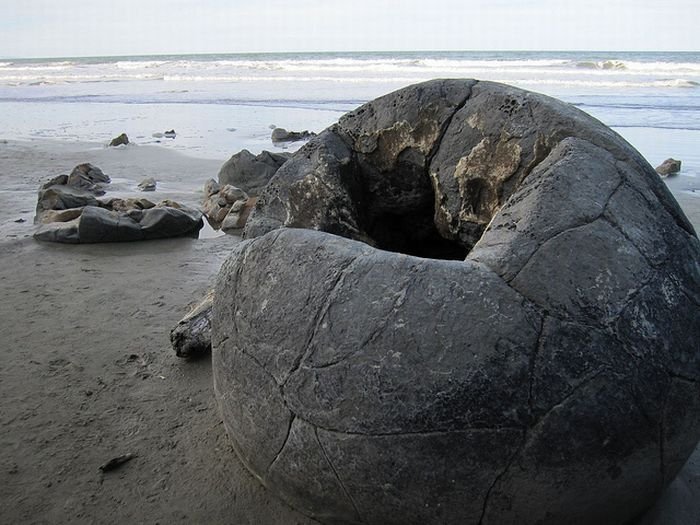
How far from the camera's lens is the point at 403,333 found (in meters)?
1.98

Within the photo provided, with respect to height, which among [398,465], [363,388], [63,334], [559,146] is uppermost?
[559,146]

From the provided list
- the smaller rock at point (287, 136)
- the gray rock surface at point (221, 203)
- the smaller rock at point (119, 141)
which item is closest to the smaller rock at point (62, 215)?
the gray rock surface at point (221, 203)

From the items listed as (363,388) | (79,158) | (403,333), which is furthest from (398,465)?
(79,158)

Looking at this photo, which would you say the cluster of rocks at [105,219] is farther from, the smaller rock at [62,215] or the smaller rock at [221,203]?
the smaller rock at [221,203]

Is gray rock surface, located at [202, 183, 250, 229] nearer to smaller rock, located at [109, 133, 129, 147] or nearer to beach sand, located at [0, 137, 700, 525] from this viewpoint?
beach sand, located at [0, 137, 700, 525]

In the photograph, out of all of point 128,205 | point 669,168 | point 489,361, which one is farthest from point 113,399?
point 669,168

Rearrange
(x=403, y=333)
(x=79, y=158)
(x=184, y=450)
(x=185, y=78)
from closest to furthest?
(x=403, y=333) → (x=184, y=450) → (x=79, y=158) → (x=185, y=78)

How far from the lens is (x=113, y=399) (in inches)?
127

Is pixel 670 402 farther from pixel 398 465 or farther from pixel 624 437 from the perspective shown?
pixel 398 465

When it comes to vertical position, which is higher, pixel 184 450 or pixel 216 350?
pixel 216 350

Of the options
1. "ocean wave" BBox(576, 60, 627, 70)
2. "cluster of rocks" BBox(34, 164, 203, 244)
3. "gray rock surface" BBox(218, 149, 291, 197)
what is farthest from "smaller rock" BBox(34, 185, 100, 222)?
"ocean wave" BBox(576, 60, 627, 70)

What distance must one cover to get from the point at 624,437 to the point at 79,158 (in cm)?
947

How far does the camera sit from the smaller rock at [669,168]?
24.4 ft

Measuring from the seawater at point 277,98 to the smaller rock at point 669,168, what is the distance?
0.25 meters
